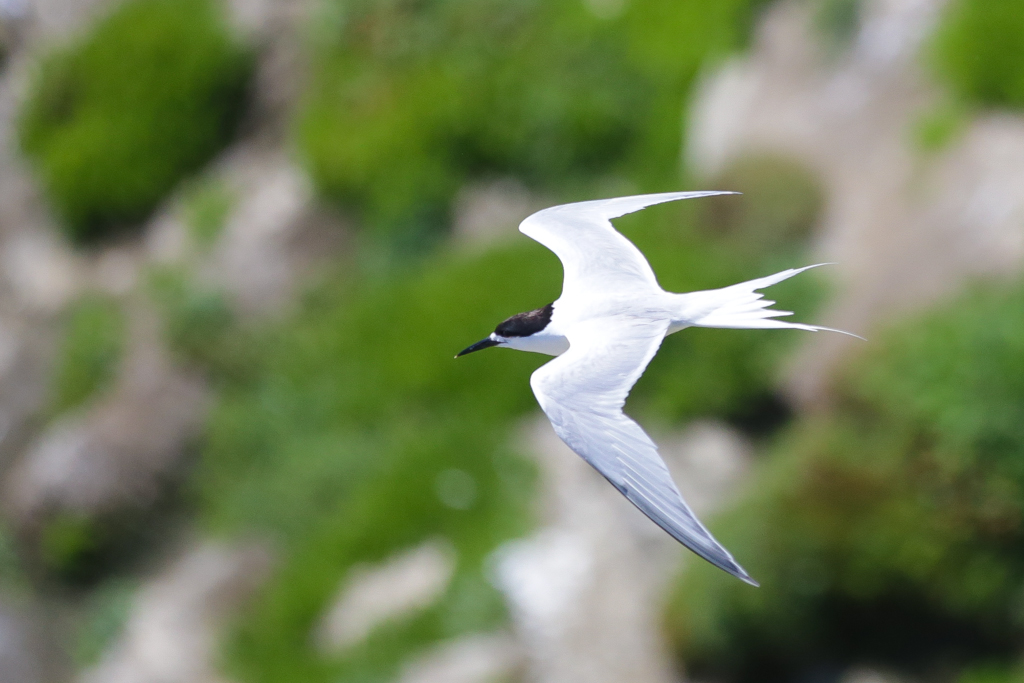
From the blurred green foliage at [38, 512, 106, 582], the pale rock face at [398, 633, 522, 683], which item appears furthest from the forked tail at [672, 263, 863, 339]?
the blurred green foliage at [38, 512, 106, 582]

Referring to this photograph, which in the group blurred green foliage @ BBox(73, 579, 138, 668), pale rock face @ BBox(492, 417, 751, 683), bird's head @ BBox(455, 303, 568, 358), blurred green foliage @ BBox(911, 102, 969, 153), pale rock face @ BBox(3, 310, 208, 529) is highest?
bird's head @ BBox(455, 303, 568, 358)

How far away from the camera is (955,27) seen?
762 centimetres

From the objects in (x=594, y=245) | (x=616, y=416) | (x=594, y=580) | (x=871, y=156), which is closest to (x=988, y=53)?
(x=871, y=156)

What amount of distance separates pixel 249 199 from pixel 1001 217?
6733 millimetres

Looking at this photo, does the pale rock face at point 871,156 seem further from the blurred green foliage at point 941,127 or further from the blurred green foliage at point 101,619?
the blurred green foliage at point 101,619

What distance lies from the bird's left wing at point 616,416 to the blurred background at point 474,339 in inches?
84.9

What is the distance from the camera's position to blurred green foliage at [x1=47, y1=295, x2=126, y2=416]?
422 inches

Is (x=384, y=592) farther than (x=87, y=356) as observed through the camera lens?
No

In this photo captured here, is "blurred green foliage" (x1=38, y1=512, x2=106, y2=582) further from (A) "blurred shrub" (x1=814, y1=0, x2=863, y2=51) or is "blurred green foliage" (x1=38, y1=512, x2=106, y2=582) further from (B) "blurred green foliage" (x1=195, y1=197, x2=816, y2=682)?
(A) "blurred shrub" (x1=814, y1=0, x2=863, y2=51)

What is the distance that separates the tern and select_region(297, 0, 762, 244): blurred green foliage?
4902 mm

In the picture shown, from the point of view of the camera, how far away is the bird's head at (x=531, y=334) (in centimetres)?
405

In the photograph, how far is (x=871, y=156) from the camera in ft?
25.9

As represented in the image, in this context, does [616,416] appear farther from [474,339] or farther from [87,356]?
[87,356]

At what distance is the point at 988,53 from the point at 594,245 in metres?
4.07
